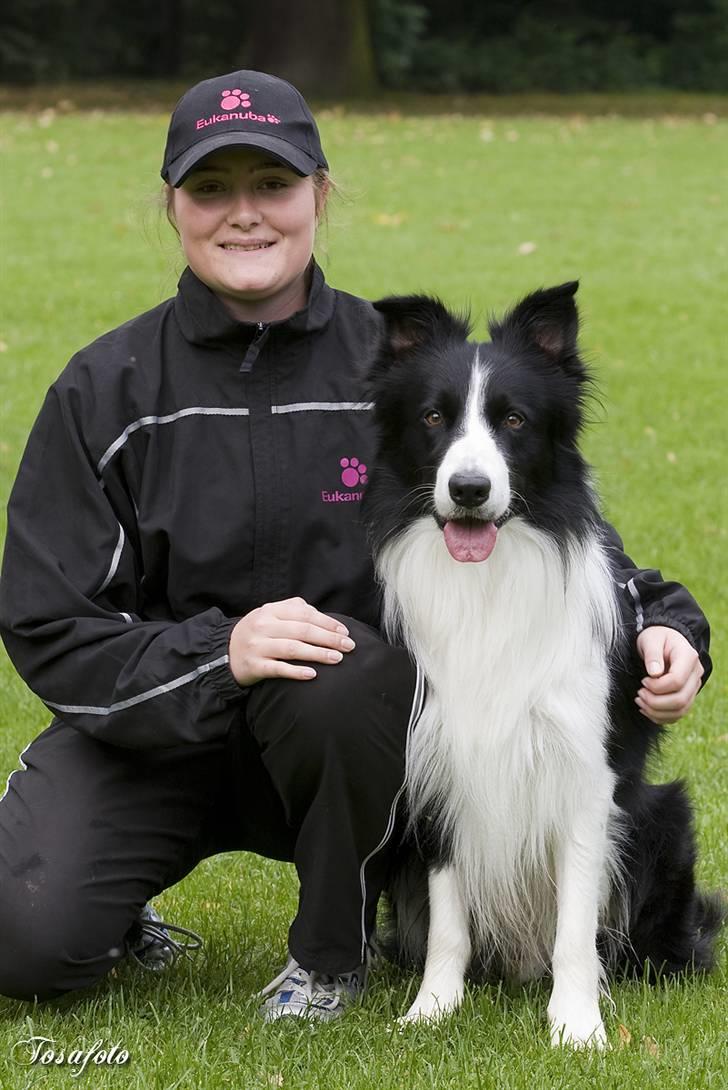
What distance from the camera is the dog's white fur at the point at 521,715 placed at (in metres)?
3.18

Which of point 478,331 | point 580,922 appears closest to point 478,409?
point 580,922

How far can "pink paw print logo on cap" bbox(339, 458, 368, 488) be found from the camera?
343 centimetres

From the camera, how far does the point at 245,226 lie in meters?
3.39

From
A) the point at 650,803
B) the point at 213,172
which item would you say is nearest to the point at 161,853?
the point at 650,803

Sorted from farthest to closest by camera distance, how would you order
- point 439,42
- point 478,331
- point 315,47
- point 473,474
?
point 439,42, point 315,47, point 478,331, point 473,474

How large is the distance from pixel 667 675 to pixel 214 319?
1229 millimetres

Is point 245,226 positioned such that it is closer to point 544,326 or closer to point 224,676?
point 544,326

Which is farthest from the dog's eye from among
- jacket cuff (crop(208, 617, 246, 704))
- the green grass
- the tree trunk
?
the tree trunk

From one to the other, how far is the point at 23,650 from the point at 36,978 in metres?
0.67

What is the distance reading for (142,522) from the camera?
3.34 m

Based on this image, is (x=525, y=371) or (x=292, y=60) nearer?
(x=525, y=371)

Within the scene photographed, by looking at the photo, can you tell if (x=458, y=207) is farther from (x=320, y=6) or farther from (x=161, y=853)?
(x=161, y=853)

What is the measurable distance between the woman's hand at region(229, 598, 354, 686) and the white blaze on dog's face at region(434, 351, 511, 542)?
33 centimetres

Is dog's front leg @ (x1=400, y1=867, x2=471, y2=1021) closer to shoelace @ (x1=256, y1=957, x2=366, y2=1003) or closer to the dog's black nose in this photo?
shoelace @ (x1=256, y1=957, x2=366, y2=1003)
